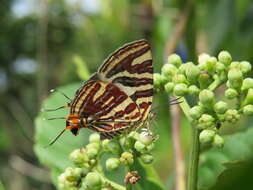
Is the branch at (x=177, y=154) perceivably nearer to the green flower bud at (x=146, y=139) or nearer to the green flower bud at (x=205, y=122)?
the green flower bud at (x=146, y=139)

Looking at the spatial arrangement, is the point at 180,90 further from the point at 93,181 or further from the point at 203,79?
the point at 93,181

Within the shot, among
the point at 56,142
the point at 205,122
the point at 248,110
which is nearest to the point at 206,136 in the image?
the point at 205,122

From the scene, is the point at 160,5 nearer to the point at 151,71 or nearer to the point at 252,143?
the point at 252,143

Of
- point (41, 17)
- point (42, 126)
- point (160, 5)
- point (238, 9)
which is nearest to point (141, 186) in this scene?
point (42, 126)

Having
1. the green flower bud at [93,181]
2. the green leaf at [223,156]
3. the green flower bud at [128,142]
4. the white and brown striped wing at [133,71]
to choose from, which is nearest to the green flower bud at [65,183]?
the green flower bud at [93,181]

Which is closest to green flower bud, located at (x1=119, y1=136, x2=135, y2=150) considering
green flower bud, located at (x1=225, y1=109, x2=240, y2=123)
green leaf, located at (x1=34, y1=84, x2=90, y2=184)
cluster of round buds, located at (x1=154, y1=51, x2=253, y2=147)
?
cluster of round buds, located at (x1=154, y1=51, x2=253, y2=147)

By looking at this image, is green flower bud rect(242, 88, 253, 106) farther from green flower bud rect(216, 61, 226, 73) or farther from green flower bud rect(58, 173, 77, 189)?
green flower bud rect(58, 173, 77, 189)
